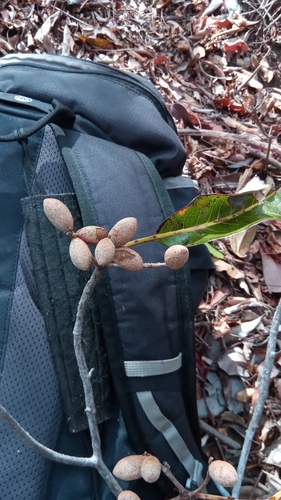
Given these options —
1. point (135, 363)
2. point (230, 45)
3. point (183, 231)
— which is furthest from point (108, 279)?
point (230, 45)

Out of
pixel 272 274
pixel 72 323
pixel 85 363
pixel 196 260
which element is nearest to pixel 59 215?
pixel 85 363

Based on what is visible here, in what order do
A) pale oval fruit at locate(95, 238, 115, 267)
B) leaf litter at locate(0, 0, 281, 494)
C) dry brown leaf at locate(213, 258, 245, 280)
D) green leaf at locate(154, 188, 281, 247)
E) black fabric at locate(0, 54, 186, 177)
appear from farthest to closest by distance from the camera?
dry brown leaf at locate(213, 258, 245, 280) → leaf litter at locate(0, 0, 281, 494) → black fabric at locate(0, 54, 186, 177) → green leaf at locate(154, 188, 281, 247) → pale oval fruit at locate(95, 238, 115, 267)

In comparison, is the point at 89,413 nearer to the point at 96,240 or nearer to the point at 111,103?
the point at 96,240

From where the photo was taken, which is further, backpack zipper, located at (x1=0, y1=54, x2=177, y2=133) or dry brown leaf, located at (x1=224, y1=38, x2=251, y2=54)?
dry brown leaf, located at (x1=224, y1=38, x2=251, y2=54)

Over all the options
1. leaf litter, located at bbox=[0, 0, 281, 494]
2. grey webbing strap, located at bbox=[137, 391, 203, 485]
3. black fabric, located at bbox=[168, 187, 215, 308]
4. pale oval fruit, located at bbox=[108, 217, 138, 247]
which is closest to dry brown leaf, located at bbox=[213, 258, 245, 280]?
leaf litter, located at bbox=[0, 0, 281, 494]

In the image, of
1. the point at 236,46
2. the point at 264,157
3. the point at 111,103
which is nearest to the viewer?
the point at 111,103

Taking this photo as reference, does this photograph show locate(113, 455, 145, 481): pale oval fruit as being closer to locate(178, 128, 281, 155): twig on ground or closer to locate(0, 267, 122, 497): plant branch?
locate(0, 267, 122, 497): plant branch

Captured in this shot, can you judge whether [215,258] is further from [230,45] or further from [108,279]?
[230,45]
